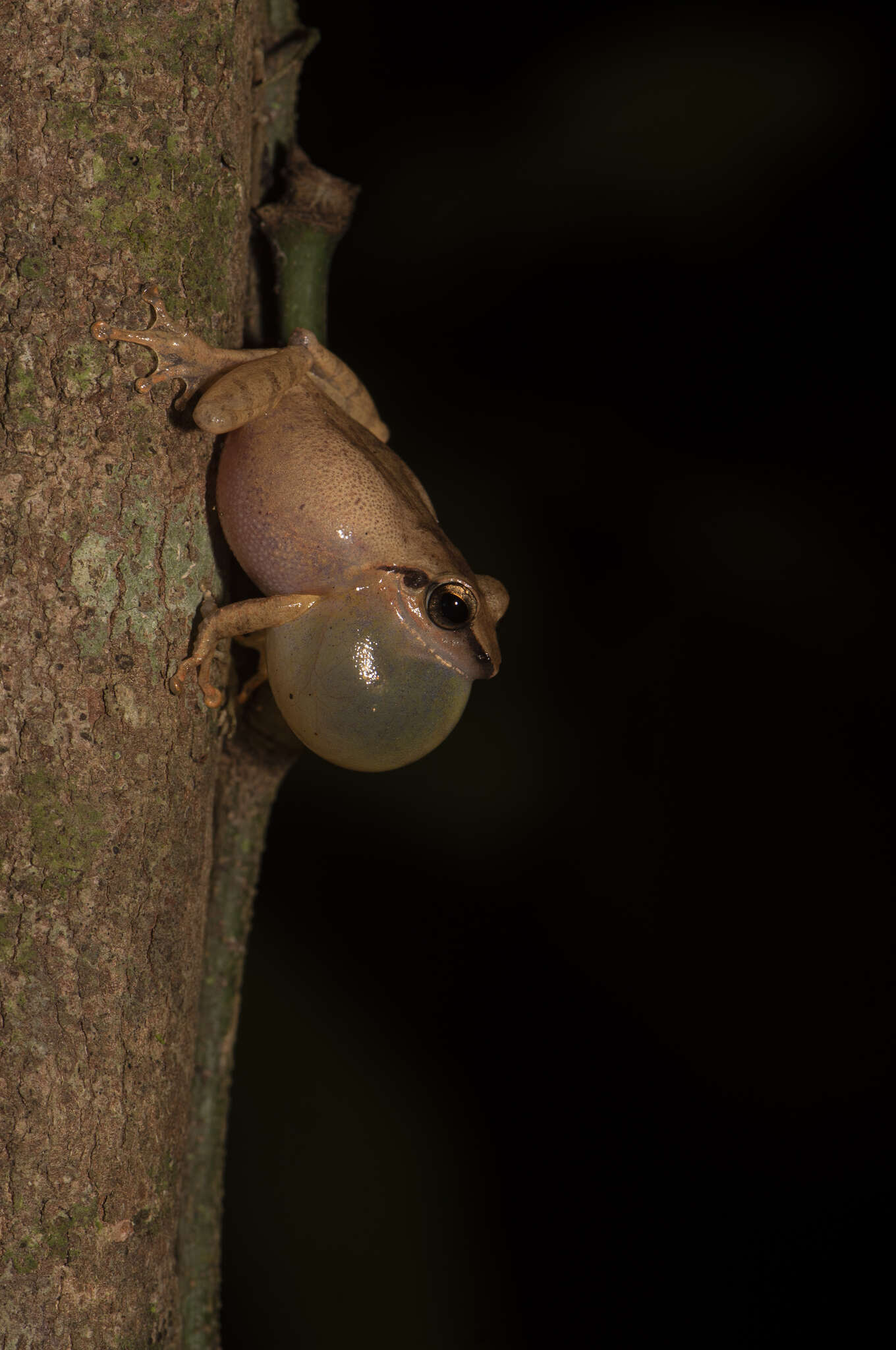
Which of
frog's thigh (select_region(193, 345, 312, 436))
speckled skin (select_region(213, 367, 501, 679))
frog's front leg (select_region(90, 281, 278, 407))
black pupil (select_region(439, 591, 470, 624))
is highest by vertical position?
frog's front leg (select_region(90, 281, 278, 407))

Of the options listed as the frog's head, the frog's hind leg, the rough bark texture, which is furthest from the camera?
the frog's hind leg

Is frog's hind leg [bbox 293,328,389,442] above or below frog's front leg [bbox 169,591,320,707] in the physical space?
above

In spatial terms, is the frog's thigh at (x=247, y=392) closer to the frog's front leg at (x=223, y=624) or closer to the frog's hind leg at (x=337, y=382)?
the frog's hind leg at (x=337, y=382)

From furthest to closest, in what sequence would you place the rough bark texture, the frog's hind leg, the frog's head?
the frog's hind leg
the frog's head
the rough bark texture

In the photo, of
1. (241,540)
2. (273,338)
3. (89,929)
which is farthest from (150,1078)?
(273,338)

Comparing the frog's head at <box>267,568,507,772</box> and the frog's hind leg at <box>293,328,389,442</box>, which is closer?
the frog's head at <box>267,568,507,772</box>

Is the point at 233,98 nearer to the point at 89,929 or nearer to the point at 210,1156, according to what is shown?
the point at 89,929

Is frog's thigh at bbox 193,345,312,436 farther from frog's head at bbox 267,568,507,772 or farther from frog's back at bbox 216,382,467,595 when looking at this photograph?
frog's head at bbox 267,568,507,772

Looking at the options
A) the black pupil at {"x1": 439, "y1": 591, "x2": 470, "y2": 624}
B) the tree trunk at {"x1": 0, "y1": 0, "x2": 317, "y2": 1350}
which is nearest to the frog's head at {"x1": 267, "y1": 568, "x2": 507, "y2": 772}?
the black pupil at {"x1": 439, "y1": 591, "x2": 470, "y2": 624}
